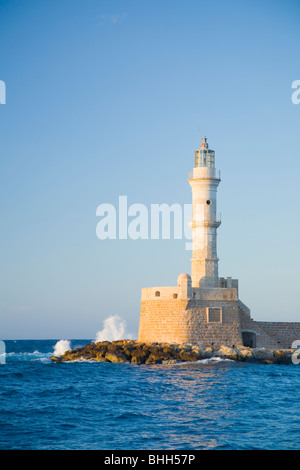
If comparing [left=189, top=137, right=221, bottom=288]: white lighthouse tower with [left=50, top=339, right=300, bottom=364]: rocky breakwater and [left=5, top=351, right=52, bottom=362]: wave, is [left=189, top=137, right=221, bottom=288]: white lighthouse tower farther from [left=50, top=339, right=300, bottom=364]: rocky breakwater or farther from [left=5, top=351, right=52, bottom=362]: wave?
[left=5, top=351, right=52, bottom=362]: wave

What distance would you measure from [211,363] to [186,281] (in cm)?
534

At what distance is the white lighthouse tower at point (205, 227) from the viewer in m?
40.1

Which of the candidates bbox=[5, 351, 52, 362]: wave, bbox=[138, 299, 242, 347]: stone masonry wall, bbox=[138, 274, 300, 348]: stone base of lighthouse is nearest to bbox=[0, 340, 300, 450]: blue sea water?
bbox=[138, 299, 242, 347]: stone masonry wall

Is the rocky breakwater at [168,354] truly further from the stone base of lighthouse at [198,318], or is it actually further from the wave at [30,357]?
the wave at [30,357]

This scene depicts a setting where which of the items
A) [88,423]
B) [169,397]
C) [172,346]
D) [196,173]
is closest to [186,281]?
[172,346]

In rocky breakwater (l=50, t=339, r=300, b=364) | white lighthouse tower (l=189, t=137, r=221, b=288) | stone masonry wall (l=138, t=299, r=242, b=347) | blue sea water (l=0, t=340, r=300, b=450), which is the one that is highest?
white lighthouse tower (l=189, t=137, r=221, b=288)

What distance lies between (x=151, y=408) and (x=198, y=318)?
56.3 ft

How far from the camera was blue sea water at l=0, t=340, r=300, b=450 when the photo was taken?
1603 cm

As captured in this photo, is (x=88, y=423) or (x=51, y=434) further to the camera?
(x=88, y=423)

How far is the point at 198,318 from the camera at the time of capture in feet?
124

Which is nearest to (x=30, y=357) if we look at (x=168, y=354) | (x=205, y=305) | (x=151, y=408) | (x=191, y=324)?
(x=191, y=324)

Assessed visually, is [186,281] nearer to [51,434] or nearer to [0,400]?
[0,400]

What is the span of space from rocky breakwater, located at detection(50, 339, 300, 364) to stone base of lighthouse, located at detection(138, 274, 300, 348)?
831 millimetres
